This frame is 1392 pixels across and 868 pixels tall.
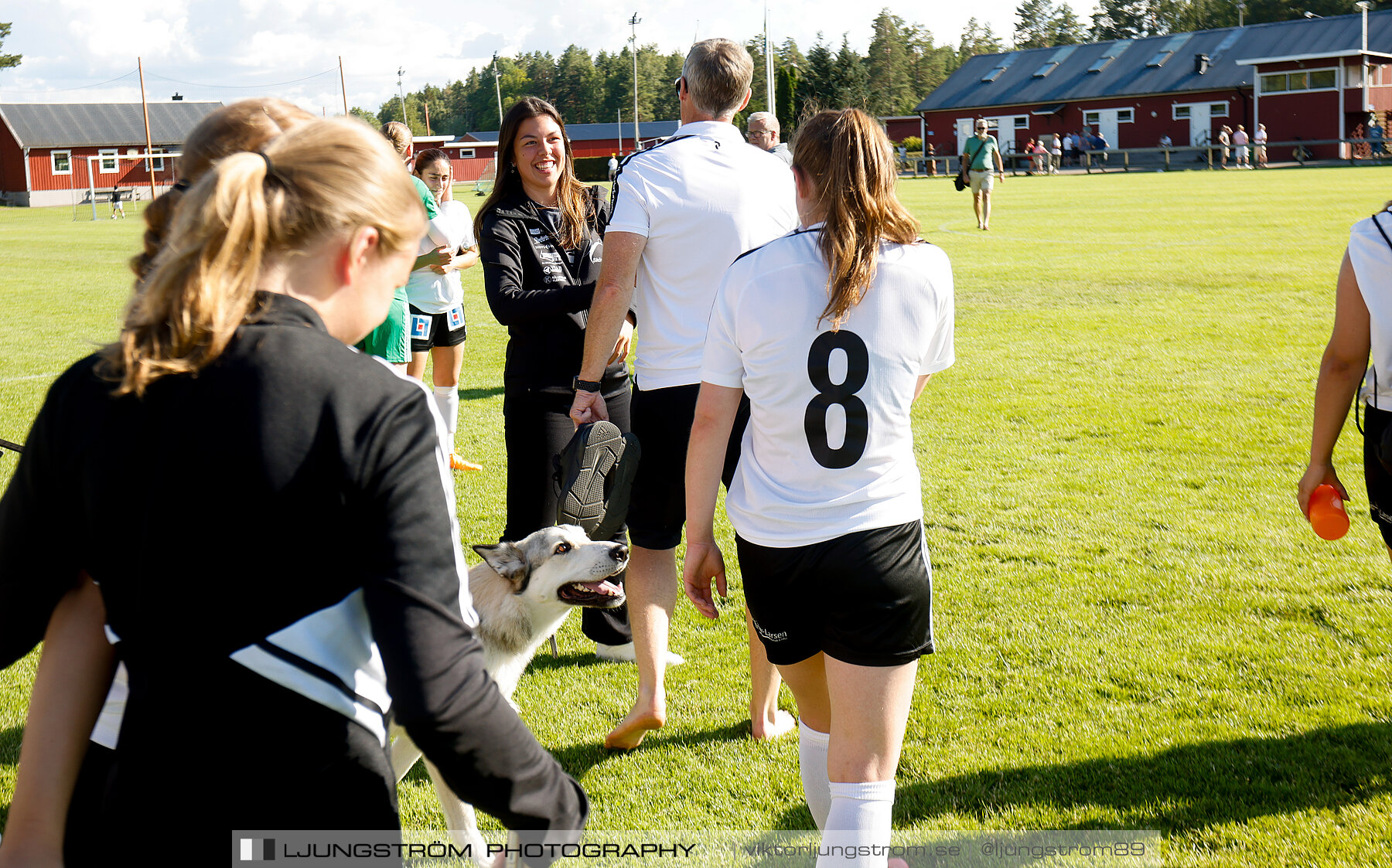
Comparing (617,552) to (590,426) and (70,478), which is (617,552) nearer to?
(590,426)

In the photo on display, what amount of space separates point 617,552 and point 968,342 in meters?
9.18

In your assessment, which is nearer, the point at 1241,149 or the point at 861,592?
the point at 861,592

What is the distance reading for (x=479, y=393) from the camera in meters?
10.5

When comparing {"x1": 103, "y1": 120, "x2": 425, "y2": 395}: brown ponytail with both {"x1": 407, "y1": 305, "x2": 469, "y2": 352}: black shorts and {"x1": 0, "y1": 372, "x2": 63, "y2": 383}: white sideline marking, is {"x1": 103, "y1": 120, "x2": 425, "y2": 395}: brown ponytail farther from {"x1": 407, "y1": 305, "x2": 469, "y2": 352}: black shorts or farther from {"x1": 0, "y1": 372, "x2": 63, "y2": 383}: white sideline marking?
{"x1": 0, "y1": 372, "x2": 63, "y2": 383}: white sideline marking

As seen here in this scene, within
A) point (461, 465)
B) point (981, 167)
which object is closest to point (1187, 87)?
point (981, 167)

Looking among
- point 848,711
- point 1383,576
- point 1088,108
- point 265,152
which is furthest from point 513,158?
point 1088,108

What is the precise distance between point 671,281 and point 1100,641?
8.66 ft

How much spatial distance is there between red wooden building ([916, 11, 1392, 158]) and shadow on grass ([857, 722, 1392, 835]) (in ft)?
192

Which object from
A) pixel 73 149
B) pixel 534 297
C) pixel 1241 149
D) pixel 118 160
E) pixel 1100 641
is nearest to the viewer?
pixel 534 297

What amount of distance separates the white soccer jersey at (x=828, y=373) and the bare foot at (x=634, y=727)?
5.19 feet

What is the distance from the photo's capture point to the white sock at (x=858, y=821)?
8.25ft

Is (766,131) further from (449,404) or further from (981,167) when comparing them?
(981,167)

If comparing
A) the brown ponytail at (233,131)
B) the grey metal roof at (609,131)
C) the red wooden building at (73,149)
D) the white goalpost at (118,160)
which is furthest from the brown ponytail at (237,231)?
the grey metal roof at (609,131)

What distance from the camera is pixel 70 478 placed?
1.39 m
